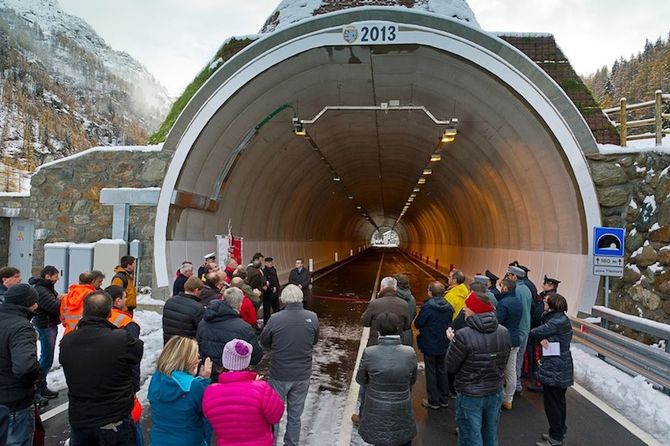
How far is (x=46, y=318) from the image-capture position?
7.24 m

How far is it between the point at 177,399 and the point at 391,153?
20812 mm

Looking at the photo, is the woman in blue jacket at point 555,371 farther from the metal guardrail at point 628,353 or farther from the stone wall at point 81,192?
the stone wall at point 81,192

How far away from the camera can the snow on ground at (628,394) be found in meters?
6.49

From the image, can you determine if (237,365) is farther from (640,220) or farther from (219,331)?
(640,220)

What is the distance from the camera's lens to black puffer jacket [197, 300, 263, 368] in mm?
5441

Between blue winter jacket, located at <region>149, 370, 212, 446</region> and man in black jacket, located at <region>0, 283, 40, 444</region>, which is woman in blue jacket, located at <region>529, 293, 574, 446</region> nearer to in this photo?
blue winter jacket, located at <region>149, 370, 212, 446</region>

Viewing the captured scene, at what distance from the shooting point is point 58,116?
8000 cm

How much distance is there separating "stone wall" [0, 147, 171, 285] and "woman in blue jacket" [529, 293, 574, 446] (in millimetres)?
11314

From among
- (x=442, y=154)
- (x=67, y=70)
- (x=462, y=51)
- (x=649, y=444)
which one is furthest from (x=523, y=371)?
(x=67, y=70)

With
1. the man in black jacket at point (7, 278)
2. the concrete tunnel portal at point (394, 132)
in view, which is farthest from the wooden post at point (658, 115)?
the man in black jacket at point (7, 278)

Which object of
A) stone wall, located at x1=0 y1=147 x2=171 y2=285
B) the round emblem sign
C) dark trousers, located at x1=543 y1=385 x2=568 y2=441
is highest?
the round emblem sign

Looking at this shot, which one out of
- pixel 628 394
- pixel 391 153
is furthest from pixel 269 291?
pixel 391 153

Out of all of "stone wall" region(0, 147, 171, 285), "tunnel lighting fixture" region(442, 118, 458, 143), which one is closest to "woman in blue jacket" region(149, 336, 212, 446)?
"stone wall" region(0, 147, 171, 285)

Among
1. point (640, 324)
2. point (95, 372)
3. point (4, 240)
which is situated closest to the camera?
point (95, 372)
